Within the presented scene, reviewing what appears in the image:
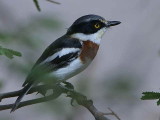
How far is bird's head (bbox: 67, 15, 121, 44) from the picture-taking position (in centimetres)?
320

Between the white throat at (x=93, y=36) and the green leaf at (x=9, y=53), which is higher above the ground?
the green leaf at (x=9, y=53)

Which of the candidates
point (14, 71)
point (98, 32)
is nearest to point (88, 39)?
point (98, 32)

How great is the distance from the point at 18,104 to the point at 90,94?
1.18 feet

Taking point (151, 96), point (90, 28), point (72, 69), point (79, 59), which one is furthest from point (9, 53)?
point (90, 28)

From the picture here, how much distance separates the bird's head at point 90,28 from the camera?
10.5 feet

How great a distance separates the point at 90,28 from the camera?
3.34m

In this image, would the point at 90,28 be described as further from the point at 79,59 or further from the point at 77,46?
the point at 79,59

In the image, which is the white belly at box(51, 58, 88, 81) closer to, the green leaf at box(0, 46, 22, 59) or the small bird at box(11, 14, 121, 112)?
the small bird at box(11, 14, 121, 112)

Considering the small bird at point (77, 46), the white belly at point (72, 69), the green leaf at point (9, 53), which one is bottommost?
the white belly at point (72, 69)

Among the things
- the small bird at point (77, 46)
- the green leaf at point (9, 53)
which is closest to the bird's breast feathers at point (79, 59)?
the small bird at point (77, 46)

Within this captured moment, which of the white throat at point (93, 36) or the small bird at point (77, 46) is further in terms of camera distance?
the white throat at point (93, 36)

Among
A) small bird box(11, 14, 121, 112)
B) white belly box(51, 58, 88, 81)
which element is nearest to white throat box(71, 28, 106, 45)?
small bird box(11, 14, 121, 112)

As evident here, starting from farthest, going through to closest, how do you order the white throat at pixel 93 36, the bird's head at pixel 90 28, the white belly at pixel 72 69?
the white throat at pixel 93 36, the bird's head at pixel 90 28, the white belly at pixel 72 69

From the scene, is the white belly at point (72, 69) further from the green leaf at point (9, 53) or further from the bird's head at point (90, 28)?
the green leaf at point (9, 53)
